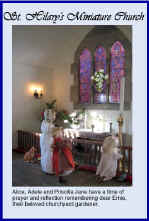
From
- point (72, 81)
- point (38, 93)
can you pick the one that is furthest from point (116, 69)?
point (38, 93)

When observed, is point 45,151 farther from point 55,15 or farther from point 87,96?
point 87,96

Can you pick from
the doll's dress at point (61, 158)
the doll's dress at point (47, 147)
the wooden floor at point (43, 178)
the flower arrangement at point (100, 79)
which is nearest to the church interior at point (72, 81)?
the flower arrangement at point (100, 79)

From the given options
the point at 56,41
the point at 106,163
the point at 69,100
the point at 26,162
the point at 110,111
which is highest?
the point at 56,41

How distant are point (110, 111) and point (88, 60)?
2141 mm

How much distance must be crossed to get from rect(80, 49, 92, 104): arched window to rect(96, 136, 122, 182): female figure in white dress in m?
3.64

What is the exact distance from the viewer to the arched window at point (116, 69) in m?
5.76

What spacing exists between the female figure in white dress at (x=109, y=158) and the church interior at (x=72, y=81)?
1257 millimetres

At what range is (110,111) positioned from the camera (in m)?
5.91

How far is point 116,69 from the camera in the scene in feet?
19.4

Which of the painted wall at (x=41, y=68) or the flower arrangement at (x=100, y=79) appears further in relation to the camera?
the flower arrangement at (x=100, y=79)

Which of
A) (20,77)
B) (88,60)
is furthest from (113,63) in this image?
(20,77)

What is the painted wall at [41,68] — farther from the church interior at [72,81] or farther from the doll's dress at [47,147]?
the doll's dress at [47,147]

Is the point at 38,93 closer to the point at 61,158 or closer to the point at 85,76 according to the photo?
the point at 85,76

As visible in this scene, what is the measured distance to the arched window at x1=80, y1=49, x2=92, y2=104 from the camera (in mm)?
6496
